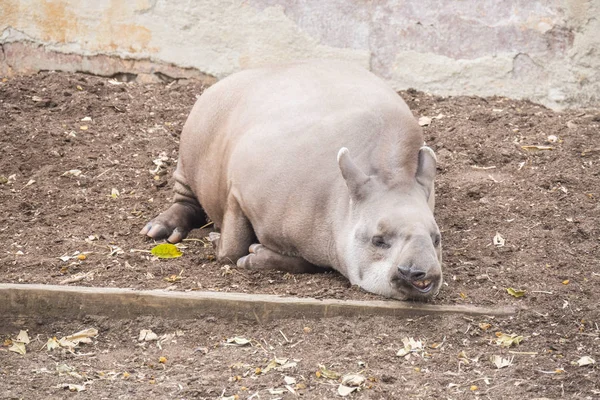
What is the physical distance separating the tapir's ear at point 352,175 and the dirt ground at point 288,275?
1.64 ft

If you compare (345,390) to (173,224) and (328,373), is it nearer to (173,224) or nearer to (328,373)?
(328,373)

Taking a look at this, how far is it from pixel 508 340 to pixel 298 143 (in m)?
1.65

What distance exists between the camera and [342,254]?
5.29m

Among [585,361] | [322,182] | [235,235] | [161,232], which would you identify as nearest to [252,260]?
[235,235]

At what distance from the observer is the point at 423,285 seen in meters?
4.80

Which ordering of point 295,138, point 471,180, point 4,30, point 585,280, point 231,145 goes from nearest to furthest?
1. point 585,280
2. point 295,138
3. point 231,145
4. point 471,180
5. point 4,30

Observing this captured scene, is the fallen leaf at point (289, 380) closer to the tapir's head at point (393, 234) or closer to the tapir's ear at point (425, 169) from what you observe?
the tapir's head at point (393, 234)

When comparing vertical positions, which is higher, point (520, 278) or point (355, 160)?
point (355, 160)

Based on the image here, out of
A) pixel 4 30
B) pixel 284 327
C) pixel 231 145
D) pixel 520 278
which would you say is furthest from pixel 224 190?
pixel 4 30

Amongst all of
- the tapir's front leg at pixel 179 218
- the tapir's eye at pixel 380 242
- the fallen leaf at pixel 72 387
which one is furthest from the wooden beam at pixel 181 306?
the tapir's front leg at pixel 179 218

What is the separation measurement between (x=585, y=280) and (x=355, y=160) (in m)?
1.36

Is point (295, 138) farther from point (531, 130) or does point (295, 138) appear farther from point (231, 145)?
point (531, 130)

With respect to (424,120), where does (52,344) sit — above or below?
below

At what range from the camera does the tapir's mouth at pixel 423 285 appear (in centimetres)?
479
